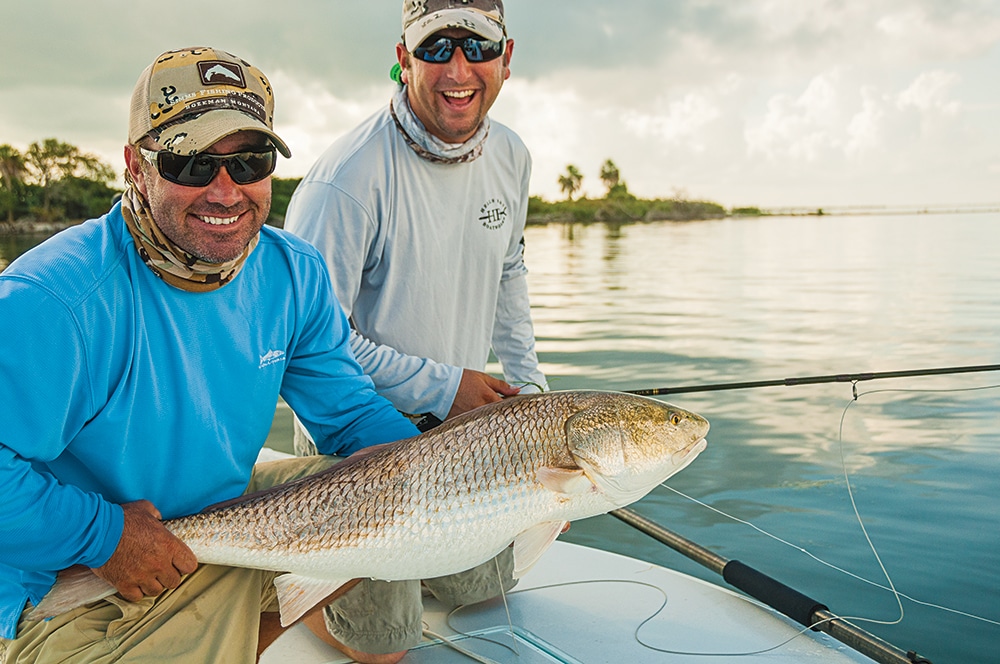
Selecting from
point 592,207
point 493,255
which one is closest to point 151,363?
point 493,255

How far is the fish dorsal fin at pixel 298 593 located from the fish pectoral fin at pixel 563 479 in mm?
691

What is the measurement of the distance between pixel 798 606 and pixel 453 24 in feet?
8.20

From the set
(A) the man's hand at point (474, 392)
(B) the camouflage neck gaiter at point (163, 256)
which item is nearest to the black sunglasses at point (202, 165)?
(B) the camouflage neck gaiter at point (163, 256)

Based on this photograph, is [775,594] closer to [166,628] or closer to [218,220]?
[166,628]

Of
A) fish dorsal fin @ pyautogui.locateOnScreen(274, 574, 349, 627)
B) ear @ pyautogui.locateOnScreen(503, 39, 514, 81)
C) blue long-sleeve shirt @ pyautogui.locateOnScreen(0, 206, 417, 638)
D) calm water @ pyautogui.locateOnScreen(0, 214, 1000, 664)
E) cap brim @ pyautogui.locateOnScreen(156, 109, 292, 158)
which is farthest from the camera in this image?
calm water @ pyautogui.locateOnScreen(0, 214, 1000, 664)

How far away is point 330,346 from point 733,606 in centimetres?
189

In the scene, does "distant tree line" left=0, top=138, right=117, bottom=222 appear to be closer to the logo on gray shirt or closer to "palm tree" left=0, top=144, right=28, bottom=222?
"palm tree" left=0, top=144, right=28, bottom=222

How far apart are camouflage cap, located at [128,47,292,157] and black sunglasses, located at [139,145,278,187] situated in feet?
0.10

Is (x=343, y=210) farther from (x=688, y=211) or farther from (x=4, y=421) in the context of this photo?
(x=688, y=211)

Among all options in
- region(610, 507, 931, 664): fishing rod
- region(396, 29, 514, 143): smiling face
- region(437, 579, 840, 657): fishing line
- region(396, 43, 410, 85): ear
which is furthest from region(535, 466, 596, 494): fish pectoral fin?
region(396, 43, 410, 85): ear

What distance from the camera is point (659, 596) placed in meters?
3.69

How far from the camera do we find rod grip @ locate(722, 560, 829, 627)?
324cm

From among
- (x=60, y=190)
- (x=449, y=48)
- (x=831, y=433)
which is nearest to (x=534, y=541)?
(x=449, y=48)

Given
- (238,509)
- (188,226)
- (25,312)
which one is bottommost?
(238,509)
